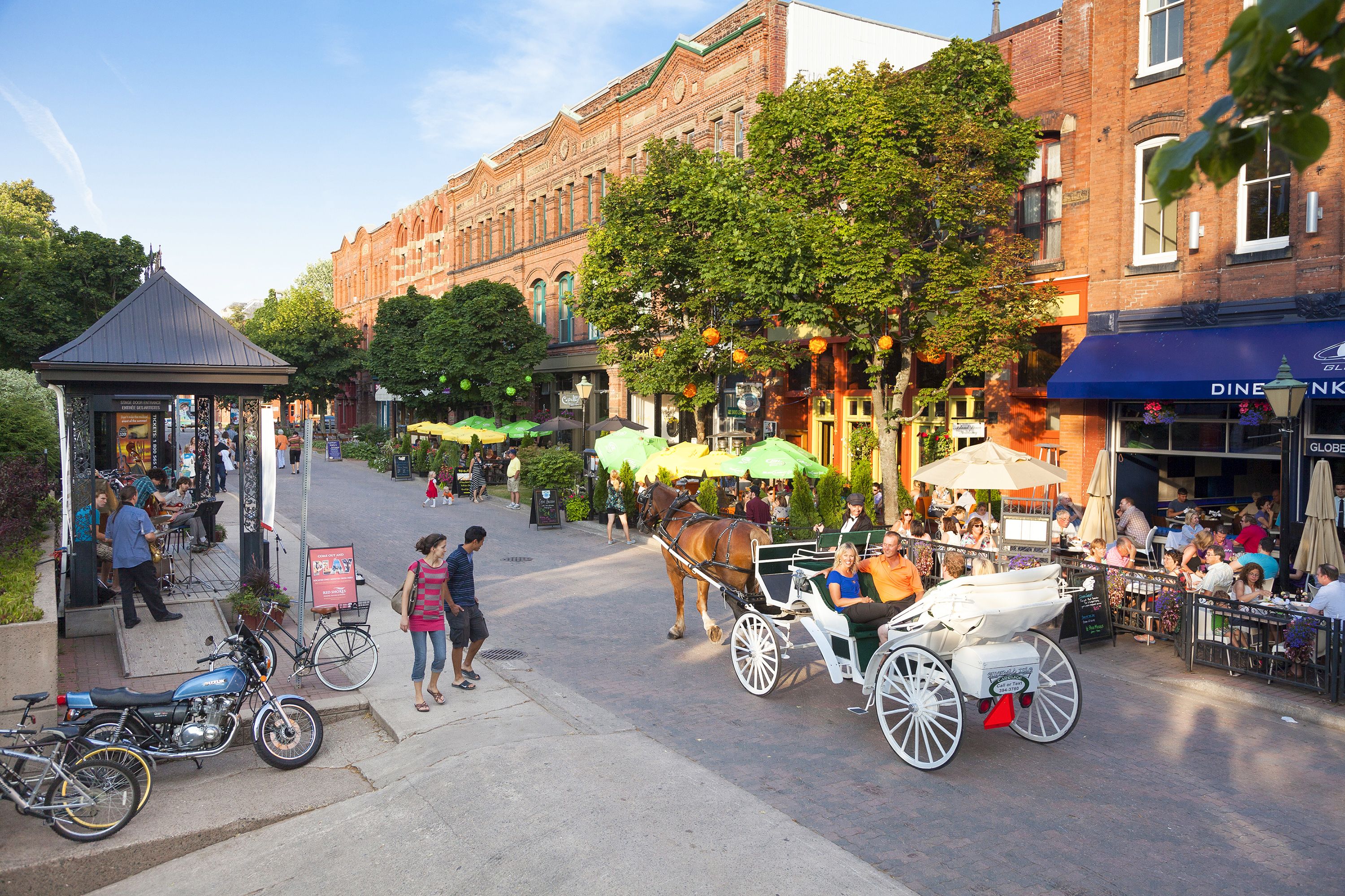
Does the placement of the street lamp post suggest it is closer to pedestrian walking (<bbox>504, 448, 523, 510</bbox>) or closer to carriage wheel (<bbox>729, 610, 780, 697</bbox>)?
carriage wheel (<bbox>729, 610, 780, 697</bbox>)

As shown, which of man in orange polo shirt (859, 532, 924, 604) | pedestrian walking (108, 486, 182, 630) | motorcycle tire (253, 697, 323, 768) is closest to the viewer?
motorcycle tire (253, 697, 323, 768)

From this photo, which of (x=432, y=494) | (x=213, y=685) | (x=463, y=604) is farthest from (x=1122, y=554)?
(x=432, y=494)

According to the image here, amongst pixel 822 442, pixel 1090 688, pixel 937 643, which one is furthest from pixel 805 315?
pixel 937 643

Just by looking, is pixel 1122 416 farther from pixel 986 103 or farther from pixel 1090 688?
pixel 1090 688

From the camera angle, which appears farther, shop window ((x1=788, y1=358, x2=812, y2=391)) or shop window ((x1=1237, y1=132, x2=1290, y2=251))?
shop window ((x1=788, y1=358, x2=812, y2=391))

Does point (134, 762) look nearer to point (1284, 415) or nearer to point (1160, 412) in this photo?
point (1284, 415)

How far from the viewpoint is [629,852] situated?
5.95m

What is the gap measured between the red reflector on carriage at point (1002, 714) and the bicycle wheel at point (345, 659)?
6.45m

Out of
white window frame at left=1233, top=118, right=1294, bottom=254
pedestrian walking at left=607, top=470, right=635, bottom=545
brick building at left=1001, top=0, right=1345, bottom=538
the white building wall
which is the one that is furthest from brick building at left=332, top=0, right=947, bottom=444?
white window frame at left=1233, top=118, right=1294, bottom=254

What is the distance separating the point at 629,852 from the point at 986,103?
17504 millimetres

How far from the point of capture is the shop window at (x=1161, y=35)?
1681 cm

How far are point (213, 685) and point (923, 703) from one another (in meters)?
5.75

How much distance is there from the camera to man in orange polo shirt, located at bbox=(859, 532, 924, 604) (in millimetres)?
8633

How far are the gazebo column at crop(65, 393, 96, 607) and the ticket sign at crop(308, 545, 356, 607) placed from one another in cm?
263
